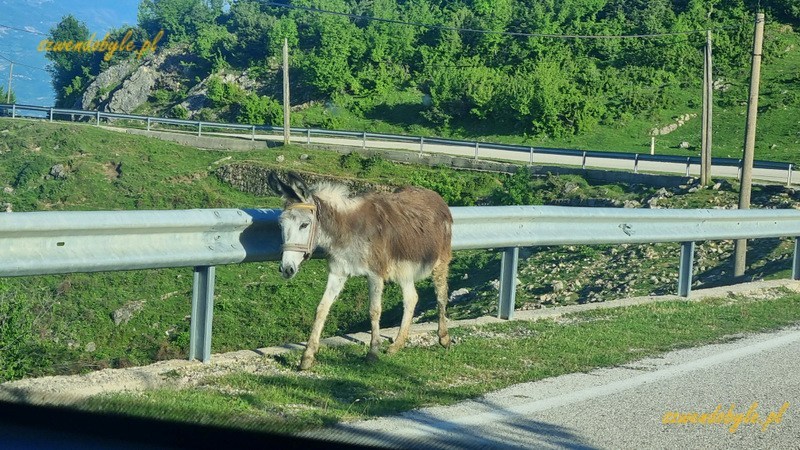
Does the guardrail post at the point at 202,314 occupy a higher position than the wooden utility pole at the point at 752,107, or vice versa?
the wooden utility pole at the point at 752,107

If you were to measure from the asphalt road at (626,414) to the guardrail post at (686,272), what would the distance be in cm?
428

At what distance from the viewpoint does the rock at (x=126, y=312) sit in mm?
17594

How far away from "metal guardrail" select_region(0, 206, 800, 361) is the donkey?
515 millimetres

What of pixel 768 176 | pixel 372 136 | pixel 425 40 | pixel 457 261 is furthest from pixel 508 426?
pixel 425 40

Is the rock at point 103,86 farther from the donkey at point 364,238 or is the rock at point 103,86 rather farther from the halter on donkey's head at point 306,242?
the halter on donkey's head at point 306,242

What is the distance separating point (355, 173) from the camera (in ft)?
137

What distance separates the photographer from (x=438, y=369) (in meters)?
8.11

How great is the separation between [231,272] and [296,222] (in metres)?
15.8

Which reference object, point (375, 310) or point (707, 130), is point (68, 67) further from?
point (375, 310)

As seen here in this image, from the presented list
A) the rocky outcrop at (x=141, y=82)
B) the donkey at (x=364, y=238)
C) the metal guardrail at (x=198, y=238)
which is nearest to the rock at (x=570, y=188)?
the metal guardrail at (x=198, y=238)

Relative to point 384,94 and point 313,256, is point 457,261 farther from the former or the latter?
point 384,94

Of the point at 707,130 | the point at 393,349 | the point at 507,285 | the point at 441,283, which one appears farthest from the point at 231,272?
the point at 707,130

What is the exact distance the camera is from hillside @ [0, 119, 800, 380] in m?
14.6

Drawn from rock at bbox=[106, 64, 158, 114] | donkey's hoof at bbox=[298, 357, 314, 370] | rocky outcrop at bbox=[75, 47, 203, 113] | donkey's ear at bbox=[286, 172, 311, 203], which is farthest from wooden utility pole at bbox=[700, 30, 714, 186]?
rock at bbox=[106, 64, 158, 114]
